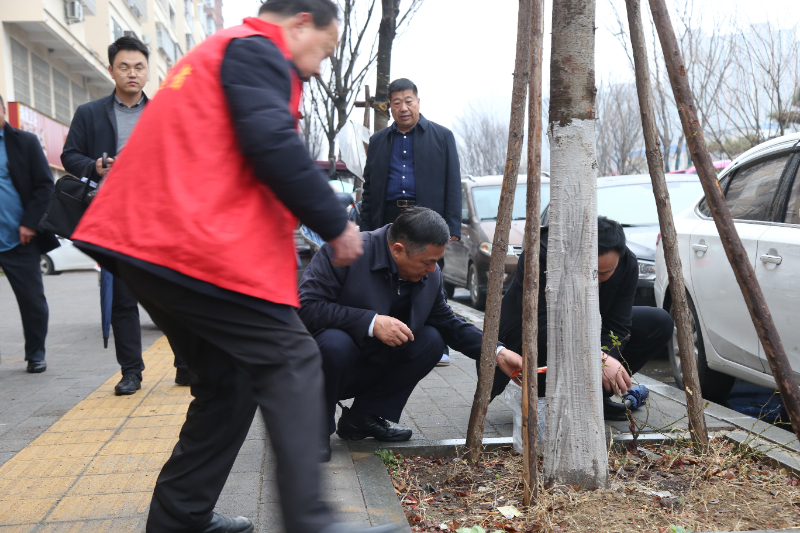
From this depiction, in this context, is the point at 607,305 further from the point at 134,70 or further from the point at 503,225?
the point at 134,70

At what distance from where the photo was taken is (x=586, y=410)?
3.03 meters

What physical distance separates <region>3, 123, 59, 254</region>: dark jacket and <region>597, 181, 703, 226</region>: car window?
207 inches

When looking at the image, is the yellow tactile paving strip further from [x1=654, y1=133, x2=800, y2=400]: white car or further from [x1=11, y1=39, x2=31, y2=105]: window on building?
[x1=11, y1=39, x2=31, y2=105]: window on building

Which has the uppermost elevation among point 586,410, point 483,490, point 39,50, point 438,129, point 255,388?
point 39,50

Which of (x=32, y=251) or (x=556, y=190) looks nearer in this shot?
(x=556, y=190)

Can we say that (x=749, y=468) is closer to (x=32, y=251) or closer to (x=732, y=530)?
(x=732, y=530)

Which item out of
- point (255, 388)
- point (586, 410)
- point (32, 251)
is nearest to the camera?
point (255, 388)

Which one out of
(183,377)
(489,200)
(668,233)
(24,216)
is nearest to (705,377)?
Answer: (668,233)

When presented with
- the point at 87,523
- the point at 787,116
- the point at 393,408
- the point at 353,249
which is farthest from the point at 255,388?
the point at 787,116

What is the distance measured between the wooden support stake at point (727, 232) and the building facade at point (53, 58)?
18568 mm

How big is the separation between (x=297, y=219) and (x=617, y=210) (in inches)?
265

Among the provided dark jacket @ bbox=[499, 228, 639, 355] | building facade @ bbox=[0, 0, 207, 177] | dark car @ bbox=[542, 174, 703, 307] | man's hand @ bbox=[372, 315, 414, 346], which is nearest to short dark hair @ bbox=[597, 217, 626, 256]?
dark jacket @ bbox=[499, 228, 639, 355]

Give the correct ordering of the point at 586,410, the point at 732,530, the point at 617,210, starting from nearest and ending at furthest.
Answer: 1. the point at 732,530
2. the point at 586,410
3. the point at 617,210

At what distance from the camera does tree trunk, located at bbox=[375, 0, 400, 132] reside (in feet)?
33.8
